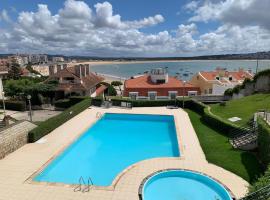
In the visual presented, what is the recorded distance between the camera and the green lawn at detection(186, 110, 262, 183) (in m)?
15.3

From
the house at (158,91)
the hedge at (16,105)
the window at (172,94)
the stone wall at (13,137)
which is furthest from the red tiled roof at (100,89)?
the stone wall at (13,137)

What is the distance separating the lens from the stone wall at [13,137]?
60.3 ft

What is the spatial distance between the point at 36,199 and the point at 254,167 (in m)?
13.0

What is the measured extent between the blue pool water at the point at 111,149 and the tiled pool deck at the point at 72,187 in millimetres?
868

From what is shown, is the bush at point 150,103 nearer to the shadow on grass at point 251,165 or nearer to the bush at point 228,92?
the bush at point 228,92

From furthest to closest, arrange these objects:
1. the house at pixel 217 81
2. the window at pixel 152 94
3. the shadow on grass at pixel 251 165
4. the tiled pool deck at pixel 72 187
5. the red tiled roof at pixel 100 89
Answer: the red tiled roof at pixel 100 89 < the house at pixel 217 81 < the window at pixel 152 94 < the shadow on grass at pixel 251 165 < the tiled pool deck at pixel 72 187

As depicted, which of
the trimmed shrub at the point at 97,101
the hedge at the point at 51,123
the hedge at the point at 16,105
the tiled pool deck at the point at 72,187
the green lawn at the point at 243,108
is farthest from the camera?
the trimmed shrub at the point at 97,101

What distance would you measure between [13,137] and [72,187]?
848 centimetres

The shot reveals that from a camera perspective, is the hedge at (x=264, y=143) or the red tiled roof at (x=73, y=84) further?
the red tiled roof at (x=73, y=84)

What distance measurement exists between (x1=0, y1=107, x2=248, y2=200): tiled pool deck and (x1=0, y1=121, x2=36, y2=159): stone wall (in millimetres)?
479

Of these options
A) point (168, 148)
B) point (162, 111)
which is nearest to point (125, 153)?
point (168, 148)

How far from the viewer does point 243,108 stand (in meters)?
27.5

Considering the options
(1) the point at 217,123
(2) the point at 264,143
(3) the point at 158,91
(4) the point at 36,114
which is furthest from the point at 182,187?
(3) the point at 158,91

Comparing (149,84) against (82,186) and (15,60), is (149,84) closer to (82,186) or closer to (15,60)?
(82,186)
